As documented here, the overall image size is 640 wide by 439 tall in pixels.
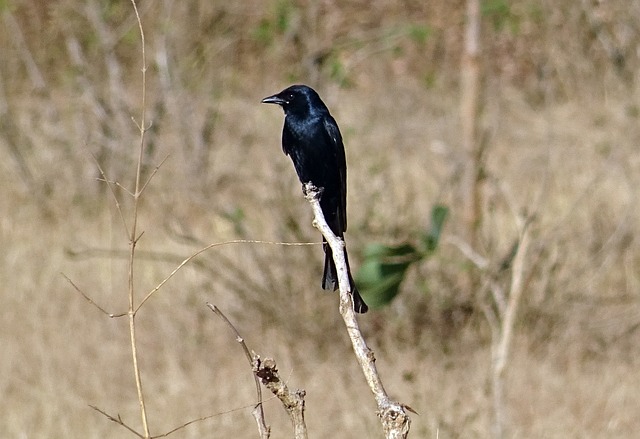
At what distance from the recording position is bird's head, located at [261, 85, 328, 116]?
3617 millimetres

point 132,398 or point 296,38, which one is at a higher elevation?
point 296,38

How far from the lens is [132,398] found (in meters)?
5.81

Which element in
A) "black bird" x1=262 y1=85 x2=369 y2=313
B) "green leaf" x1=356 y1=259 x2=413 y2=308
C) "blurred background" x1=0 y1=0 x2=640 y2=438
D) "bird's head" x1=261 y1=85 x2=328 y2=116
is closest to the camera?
"black bird" x1=262 y1=85 x2=369 y2=313

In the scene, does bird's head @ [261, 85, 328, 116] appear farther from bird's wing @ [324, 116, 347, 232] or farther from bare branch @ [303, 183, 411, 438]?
bare branch @ [303, 183, 411, 438]

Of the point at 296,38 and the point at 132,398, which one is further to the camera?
the point at 296,38

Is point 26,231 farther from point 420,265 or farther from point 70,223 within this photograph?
point 420,265

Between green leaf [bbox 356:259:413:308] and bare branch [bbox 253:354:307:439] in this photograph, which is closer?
bare branch [bbox 253:354:307:439]

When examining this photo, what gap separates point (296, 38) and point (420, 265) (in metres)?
1.51

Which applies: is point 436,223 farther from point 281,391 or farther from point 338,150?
point 281,391

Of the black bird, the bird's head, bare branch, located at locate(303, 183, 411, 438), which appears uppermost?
the bird's head

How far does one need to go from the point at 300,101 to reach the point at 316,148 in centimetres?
18

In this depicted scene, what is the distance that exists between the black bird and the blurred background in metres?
0.91

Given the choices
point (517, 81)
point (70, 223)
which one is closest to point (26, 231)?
point (70, 223)

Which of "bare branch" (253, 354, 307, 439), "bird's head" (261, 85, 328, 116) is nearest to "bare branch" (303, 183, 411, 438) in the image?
"bare branch" (253, 354, 307, 439)
